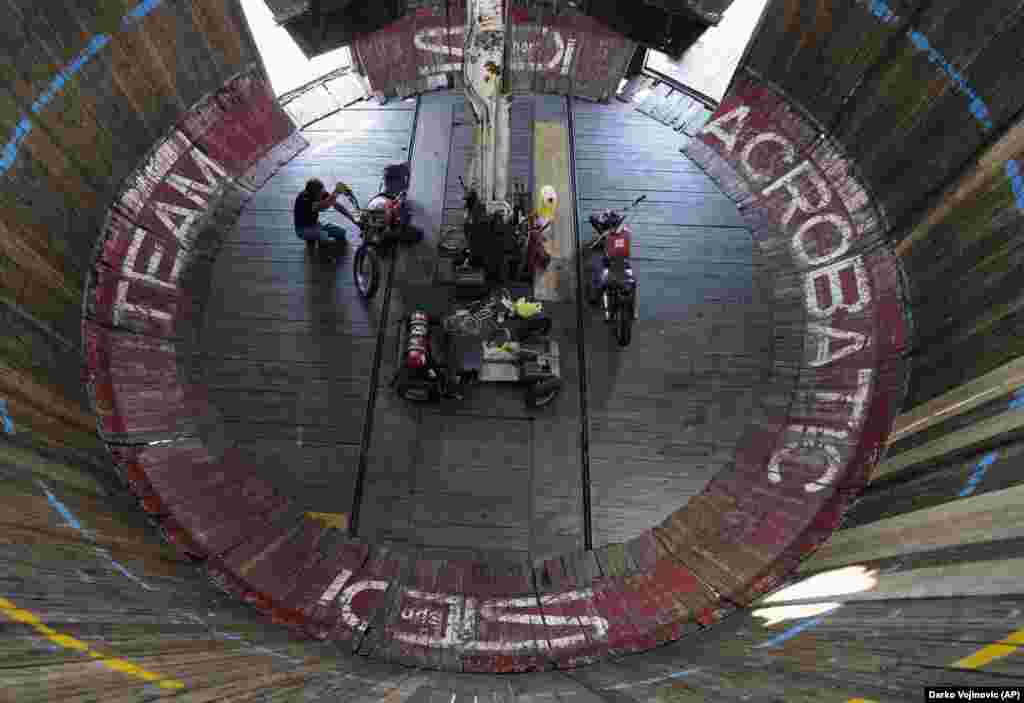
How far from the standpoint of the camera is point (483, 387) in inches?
436

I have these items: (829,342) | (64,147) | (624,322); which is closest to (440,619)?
(624,322)

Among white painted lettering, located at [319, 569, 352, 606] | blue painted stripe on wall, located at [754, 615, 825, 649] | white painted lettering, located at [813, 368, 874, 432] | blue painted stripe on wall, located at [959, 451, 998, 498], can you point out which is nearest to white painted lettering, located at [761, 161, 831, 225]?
white painted lettering, located at [813, 368, 874, 432]

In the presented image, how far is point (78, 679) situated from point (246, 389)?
18.3ft

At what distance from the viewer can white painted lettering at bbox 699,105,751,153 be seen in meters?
13.5

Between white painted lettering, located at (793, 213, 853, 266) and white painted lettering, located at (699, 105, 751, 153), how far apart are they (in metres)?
2.15

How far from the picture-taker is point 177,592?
8.42 meters

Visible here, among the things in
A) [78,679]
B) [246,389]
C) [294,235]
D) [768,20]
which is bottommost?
[78,679]

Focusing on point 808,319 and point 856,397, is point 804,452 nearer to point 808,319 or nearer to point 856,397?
point 856,397

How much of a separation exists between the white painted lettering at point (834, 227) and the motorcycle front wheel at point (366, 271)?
6813 millimetres

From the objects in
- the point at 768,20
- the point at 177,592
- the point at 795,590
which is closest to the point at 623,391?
the point at 795,590

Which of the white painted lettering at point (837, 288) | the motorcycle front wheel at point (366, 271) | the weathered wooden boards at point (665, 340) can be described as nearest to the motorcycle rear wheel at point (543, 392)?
the weathered wooden boards at point (665, 340)

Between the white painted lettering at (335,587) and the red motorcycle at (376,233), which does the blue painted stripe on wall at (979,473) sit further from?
the red motorcycle at (376,233)

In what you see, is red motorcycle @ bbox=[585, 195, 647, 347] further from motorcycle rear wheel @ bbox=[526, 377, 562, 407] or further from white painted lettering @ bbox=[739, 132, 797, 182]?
Answer: white painted lettering @ bbox=[739, 132, 797, 182]

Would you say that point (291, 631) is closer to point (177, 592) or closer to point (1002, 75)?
point (177, 592)
